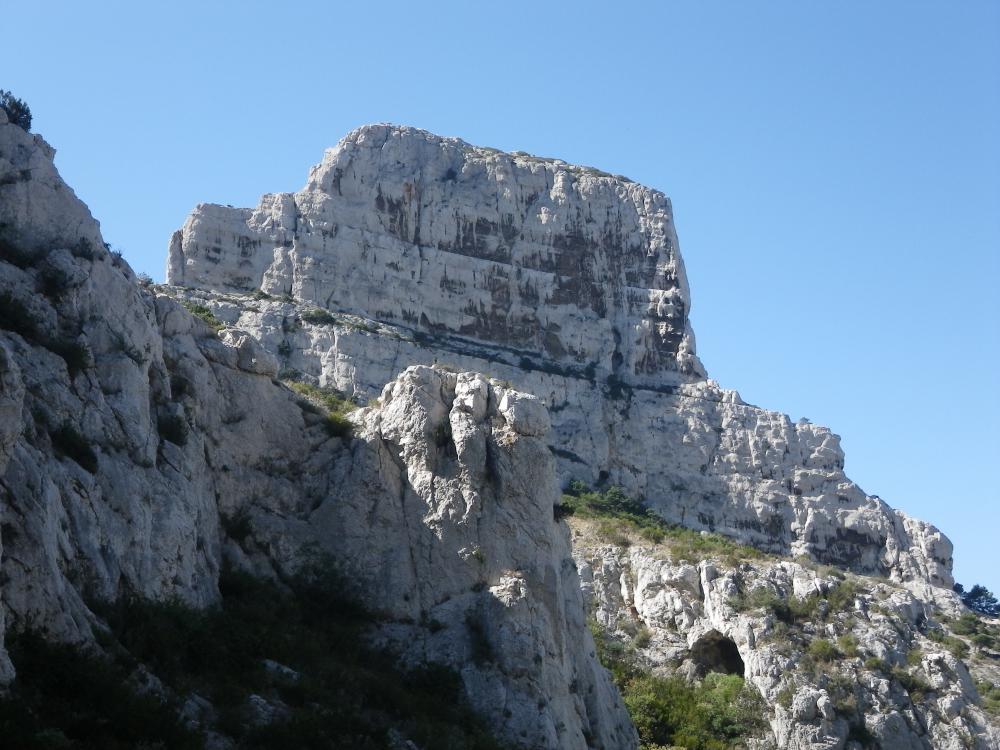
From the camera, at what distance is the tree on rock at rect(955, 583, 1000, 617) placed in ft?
290

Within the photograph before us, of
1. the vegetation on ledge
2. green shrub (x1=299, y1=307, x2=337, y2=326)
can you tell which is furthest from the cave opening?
green shrub (x1=299, y1=307, x2=337, y2=326)

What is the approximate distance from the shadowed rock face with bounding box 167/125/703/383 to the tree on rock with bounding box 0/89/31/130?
5049 centimetres

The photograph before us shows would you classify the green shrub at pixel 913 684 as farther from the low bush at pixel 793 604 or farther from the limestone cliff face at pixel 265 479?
the limestone cliff face at pixel 265 479

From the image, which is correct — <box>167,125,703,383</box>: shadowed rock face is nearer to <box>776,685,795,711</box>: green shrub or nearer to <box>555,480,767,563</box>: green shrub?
<box>555,480,767,563</box>: green shrub

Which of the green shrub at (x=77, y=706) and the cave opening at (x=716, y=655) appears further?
the cave opening at (x=716, y=655)

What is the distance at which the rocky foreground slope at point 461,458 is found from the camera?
25484 millimetres

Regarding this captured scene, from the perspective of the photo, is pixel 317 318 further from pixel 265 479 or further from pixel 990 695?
pixel 265 479

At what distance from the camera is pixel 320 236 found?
3511 inches

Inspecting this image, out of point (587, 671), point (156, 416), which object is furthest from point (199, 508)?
point (587, 671)

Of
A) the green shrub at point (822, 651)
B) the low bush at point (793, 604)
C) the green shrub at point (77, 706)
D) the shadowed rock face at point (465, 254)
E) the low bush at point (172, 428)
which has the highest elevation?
Result: the shadowed rock face at point (465, 254)

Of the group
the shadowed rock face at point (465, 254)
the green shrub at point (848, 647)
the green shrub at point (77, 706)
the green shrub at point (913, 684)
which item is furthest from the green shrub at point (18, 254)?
the shadowed rock face at point (465, 254)

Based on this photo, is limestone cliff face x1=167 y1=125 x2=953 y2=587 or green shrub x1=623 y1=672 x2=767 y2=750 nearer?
green shrub x1=623 y1=672 x2=767 y2=750

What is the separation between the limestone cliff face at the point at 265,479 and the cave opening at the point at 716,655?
19.5 m

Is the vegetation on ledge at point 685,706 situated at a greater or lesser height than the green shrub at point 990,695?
lesser
